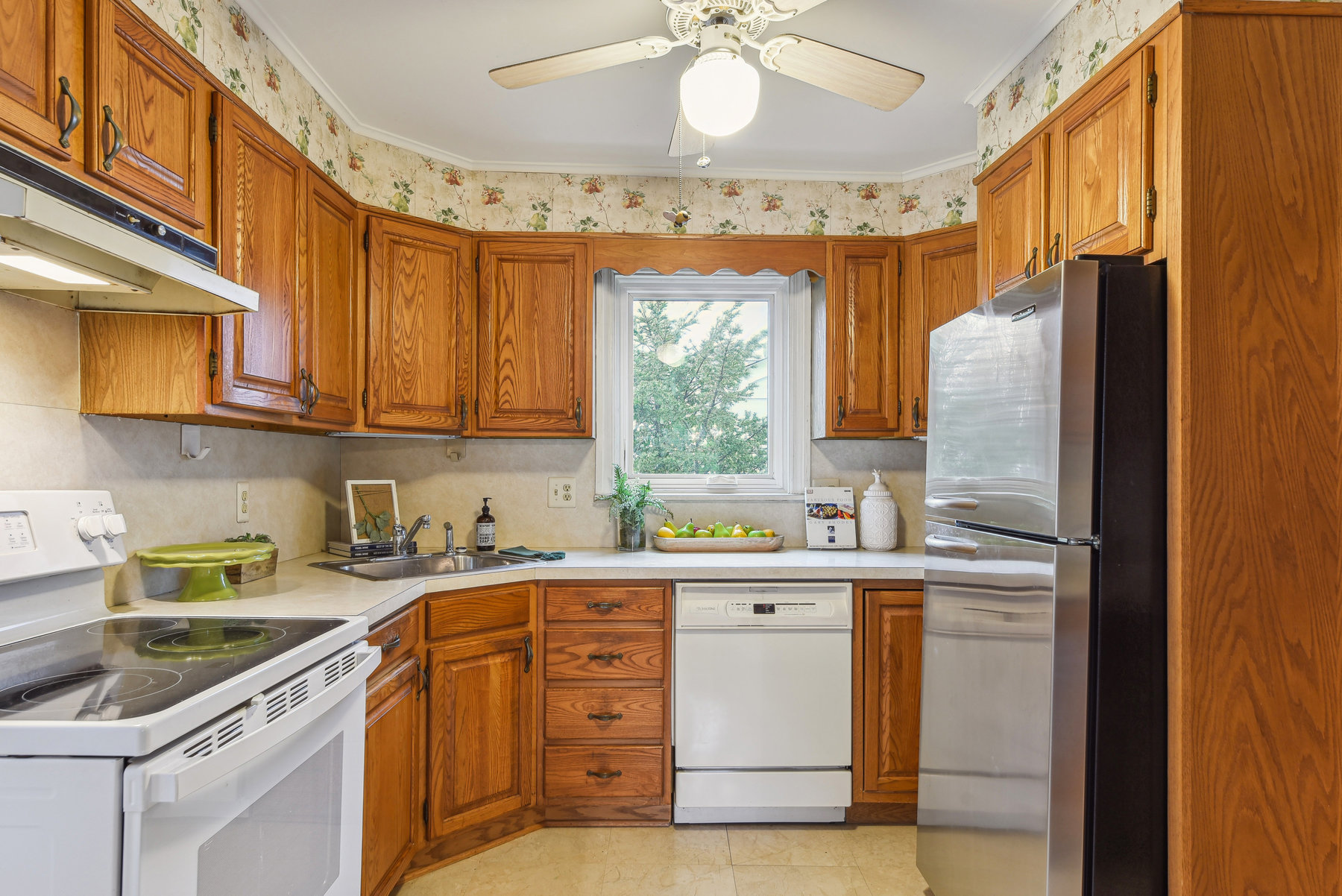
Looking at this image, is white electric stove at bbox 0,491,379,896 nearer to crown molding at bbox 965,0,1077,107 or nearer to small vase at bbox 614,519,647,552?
small vase at bbox 614,519,647,552

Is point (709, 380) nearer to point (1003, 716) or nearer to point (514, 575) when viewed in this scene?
point (514, 575)

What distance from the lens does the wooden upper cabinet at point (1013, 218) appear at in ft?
6.30

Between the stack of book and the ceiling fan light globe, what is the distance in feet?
6.12

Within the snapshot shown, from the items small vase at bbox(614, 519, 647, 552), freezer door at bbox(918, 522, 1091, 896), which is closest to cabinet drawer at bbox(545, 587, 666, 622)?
small vase at bbox(614, 519, 647, 552)

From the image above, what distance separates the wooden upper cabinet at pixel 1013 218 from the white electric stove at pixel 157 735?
1.96 metres

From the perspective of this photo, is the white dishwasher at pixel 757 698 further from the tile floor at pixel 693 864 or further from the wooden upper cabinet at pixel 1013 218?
the wooden upper cabinet at pixel 1013 218

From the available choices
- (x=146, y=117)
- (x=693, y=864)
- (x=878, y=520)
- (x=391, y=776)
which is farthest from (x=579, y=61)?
(x=693, y=864)

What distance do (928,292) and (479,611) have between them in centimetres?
202

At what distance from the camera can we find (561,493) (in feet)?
9.94

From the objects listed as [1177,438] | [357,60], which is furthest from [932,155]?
[357,60]

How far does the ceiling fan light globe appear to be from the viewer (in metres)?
1.55

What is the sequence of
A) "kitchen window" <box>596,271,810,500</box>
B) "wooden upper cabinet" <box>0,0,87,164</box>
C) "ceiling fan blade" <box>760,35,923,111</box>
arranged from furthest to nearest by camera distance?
"kitchen window" <box>596,271,810,500</box>, "ceiling fan blade" <box>760,35,923,111</box>, "wooden upper cabinet" <box>0,0,87,164</box>

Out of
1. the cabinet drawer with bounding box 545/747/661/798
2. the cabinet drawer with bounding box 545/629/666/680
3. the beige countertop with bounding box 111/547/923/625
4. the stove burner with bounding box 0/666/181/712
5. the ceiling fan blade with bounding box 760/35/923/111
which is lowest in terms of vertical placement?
the cabinet drawer with bounding box 545/747/661/798

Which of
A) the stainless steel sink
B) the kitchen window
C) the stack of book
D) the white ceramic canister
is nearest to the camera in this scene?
the stainless steel sink
